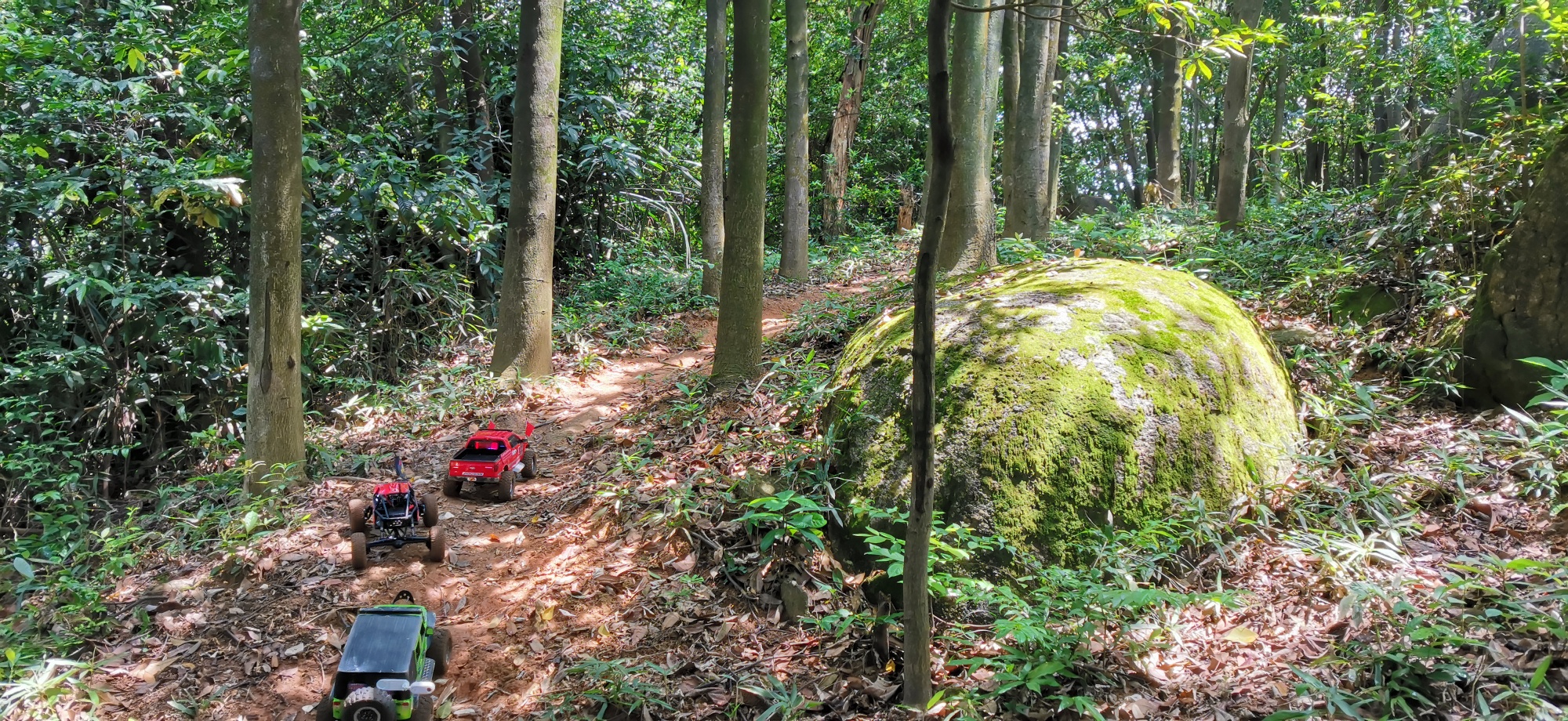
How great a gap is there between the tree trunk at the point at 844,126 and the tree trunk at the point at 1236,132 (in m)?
9.03

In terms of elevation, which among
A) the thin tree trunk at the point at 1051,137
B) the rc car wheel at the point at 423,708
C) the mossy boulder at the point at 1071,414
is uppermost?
the thin tree trunk at the point at 1051,137

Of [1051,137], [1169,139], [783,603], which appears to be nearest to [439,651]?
[783,603]

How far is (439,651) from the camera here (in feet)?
13.9

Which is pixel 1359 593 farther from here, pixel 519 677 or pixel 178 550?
pixel 178 550

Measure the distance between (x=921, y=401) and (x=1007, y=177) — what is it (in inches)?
403

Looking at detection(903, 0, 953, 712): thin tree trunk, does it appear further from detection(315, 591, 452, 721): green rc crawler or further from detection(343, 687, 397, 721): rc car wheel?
detection(343, 687, 397, 721): rc car wheel

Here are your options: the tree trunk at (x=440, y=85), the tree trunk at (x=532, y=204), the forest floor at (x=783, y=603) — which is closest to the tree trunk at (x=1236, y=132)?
the forest floor at (x=783, y=603)

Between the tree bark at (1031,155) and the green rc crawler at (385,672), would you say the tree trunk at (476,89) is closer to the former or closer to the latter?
the tree bark at (1031,155)

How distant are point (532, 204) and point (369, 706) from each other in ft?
19.9

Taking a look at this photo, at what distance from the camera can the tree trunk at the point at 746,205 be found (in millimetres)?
6926

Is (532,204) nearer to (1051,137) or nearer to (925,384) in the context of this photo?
(925,384)

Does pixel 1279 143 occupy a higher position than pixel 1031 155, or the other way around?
pixel 1279 143

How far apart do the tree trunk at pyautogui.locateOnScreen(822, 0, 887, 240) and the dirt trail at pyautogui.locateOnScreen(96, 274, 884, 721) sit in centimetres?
1318

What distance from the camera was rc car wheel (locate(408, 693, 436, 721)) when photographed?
3.72 meters
